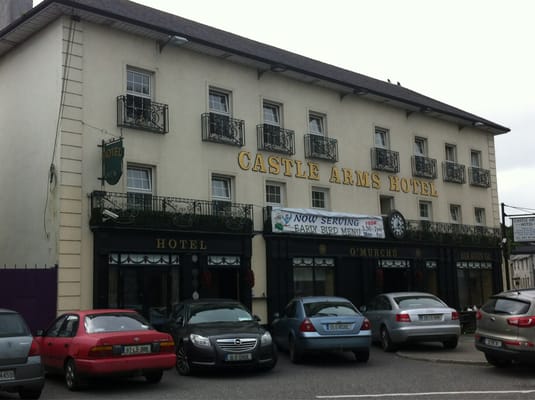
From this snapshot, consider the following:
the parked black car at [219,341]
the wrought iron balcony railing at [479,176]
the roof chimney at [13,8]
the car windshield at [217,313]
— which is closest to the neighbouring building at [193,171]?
the roof chimney at [13,8]

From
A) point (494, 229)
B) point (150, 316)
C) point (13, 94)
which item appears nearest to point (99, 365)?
point (150, 316)

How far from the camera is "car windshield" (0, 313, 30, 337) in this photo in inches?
398

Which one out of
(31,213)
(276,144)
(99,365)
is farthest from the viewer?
(276,144)

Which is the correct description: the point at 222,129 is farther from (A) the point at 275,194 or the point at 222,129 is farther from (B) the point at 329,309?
(B) the point at 329,309

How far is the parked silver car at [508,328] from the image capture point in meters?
12.0

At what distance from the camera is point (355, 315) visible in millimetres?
15008

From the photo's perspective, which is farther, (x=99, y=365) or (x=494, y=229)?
(x=494, y=229)

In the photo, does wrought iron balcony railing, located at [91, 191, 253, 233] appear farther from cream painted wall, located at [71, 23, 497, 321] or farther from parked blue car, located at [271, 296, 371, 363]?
parked blue car, located at [271, 296, 371, 363]

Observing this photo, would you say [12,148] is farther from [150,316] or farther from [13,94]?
[150,316]

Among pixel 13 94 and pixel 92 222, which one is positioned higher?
pixel 13 94

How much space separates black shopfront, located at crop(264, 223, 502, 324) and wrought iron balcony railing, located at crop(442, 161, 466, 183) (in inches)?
112

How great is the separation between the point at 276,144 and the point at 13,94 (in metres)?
Result: 8.42

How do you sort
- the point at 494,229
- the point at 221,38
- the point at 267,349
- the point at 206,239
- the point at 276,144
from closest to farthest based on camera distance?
the point at 267,349 < the point at 206,239 < the point at 276,144 < the point at 221,38 < the point at 494,229

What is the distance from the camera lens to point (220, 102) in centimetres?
2133
